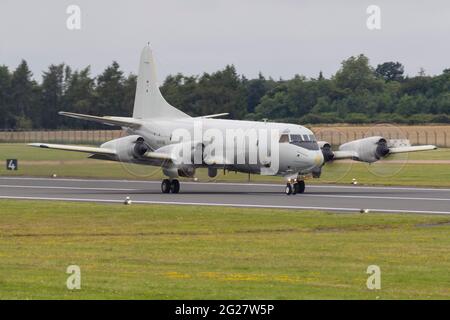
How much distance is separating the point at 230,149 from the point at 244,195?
7.94 ft

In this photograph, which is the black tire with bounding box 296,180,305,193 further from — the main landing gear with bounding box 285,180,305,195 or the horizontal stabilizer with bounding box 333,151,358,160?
the horizontal stabilizer with bounding box 333,151,358,160

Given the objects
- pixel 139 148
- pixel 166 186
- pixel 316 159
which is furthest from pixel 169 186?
pixel 316 159

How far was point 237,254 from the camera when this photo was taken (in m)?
25.6

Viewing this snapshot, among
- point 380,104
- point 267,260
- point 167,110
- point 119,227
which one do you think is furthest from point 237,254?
point 380,104

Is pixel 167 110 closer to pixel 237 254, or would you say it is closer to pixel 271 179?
pixel 271 179

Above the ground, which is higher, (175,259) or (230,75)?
(230,75)

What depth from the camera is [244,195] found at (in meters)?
46.0

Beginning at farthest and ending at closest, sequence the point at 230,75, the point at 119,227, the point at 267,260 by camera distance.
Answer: the point at 230,75
the point at 119,227
the point at 267,260

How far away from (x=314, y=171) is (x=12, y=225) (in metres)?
16.0

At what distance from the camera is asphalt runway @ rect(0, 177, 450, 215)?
3956 cm

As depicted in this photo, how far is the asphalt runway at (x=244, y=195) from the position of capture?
39.6 metres

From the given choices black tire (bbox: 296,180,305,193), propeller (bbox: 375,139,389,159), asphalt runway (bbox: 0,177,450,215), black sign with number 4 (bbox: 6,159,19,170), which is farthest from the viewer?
black sign with number 4 (bbox: 6,159,19,170)

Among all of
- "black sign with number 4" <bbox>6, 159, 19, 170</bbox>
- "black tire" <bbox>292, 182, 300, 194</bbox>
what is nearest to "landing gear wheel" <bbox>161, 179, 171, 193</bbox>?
"black tire" <bbox>292, 182, 300, 194</bbox>

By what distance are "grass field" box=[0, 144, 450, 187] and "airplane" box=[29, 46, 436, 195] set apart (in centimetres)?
298
